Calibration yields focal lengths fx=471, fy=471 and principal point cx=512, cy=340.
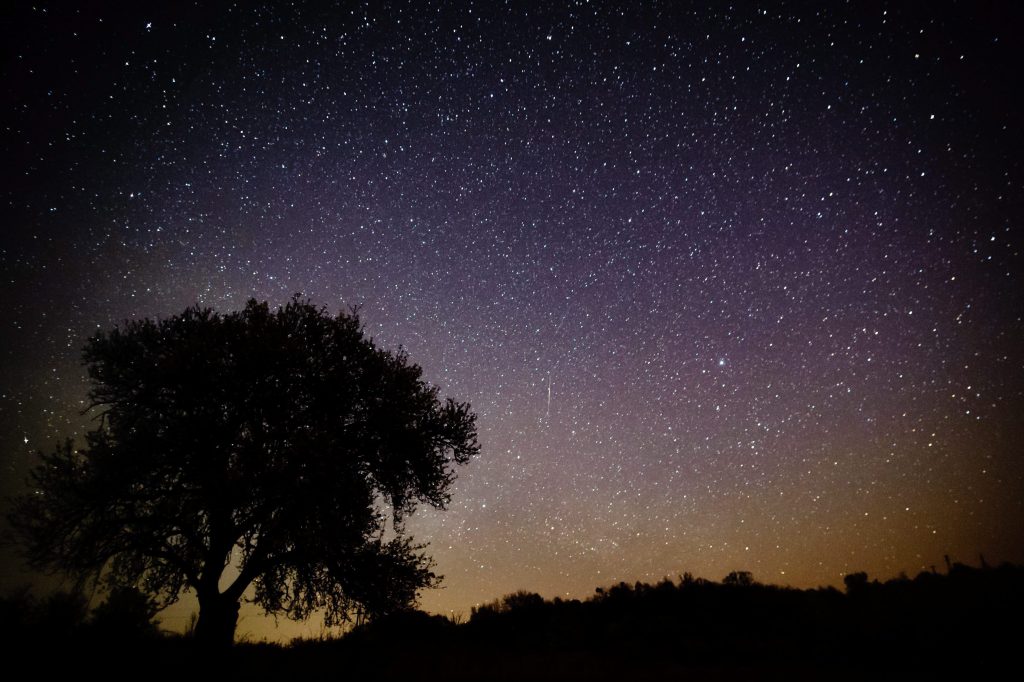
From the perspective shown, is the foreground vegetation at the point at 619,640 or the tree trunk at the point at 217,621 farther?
the tree trunk at the point at 217,621

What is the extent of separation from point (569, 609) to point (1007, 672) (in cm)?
1066

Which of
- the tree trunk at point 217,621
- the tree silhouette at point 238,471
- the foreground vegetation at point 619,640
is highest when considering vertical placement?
the tree silhouette at point 238,471

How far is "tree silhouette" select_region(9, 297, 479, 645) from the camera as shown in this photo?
37.3 ft

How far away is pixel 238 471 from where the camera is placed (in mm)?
10984

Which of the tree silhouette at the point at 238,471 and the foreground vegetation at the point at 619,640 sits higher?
the tree silhouette at the point at 238,471

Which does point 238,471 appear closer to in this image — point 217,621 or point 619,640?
point 217,621

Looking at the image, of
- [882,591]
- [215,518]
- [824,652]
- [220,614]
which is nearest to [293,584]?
[220,614]

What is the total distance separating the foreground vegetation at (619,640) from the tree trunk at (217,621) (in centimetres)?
39

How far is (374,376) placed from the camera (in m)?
13.9

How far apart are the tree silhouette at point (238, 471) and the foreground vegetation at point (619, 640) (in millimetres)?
1211

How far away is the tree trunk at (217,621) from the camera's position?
36.8 ft

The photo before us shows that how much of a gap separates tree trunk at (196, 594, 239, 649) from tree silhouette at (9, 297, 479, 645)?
0.03 metres

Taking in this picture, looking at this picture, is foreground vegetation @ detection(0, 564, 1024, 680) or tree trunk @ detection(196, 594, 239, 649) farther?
tree trunk @ detection(196, 594, 239, 649)

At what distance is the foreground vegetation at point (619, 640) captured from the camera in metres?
9.62
